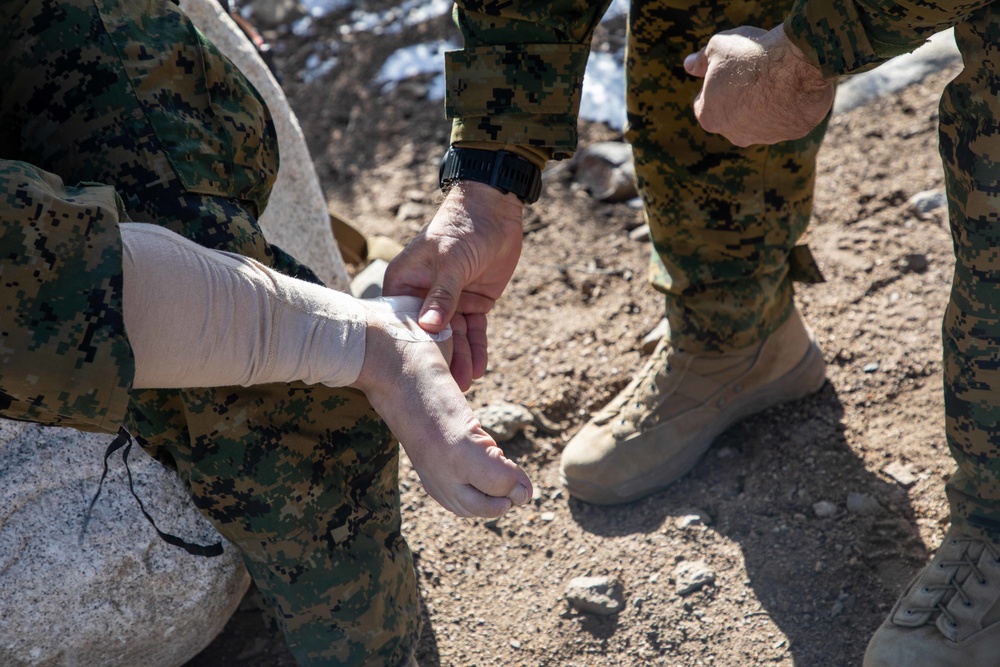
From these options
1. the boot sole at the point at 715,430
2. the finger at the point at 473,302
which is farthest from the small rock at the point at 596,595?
the finger at the point at 473,302

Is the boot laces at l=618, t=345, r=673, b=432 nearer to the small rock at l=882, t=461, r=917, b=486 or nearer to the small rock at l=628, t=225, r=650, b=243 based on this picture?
the small rock at l=882, t=461, r=917, b=486

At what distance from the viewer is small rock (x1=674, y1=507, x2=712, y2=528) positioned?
6.63 feet

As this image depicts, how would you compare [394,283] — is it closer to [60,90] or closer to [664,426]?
[60,90]

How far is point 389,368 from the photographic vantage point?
4.72 feet

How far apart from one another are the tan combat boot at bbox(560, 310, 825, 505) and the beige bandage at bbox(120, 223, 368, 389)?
34.4 inches

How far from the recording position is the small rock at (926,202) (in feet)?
9.06

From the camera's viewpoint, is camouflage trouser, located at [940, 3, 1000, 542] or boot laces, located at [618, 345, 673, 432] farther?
boot laces, located at [618, 345, 673, 432]

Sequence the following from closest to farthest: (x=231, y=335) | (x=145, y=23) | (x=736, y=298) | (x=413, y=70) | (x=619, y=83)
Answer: (x=231, y=335)
(x=145, y=23)
(x=736, y=298)
(x=619, y=83)
(x=413, y=70)

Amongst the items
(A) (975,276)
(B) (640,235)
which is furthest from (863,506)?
(B) (640,235)

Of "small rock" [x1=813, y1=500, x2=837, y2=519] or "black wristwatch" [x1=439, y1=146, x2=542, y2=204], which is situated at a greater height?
"black wristwatch" [x1=439, y1=146, x2=542, y2=204]

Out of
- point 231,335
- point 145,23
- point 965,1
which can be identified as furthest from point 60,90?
point 965,1

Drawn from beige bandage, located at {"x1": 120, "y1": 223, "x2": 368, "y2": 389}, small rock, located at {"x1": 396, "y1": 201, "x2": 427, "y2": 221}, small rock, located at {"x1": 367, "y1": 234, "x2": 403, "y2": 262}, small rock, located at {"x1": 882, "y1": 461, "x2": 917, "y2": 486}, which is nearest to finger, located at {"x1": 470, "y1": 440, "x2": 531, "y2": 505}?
beige bandage, located at {"x1": 120, "y1": 223, "x2": 368, "y2": 389}

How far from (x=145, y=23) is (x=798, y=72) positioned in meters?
1.08

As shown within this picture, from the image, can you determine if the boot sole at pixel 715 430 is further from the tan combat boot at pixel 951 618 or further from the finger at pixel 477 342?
the tan combat boot at pixel 951 618
